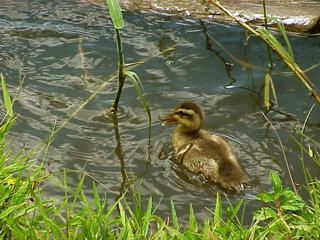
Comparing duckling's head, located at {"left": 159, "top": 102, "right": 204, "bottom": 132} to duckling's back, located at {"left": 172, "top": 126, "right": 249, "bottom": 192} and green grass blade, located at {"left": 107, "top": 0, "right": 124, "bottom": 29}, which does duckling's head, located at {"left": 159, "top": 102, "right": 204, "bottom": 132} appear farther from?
green grass blade, located at {"left": 107, "top": 0, "right": 124, "bottom": 29}

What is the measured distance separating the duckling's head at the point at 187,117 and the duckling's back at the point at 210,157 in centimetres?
5

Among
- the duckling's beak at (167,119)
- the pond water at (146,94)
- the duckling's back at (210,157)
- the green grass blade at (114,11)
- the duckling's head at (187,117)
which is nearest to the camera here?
the green grass blade at (114,11)

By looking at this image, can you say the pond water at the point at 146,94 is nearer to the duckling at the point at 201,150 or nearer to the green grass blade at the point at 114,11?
the duckling at the point at 201,150

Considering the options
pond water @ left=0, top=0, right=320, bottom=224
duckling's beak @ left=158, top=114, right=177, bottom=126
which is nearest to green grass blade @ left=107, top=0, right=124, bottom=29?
pond water @ left=0, top=0, right=320, bottom=224

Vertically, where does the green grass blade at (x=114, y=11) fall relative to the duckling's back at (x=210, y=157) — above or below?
above

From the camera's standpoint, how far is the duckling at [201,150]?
12.8ft

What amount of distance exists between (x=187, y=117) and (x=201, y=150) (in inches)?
11.9

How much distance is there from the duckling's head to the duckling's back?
0.05 metres

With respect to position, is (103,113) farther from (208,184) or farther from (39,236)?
(39,236)

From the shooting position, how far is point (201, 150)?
4211mm

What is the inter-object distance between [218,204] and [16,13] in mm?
4262

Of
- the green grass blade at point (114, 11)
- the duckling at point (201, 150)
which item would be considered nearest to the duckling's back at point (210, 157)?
the duckling at point (201, 150)

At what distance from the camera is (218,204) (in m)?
2.93

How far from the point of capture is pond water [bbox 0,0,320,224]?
13.3ft
